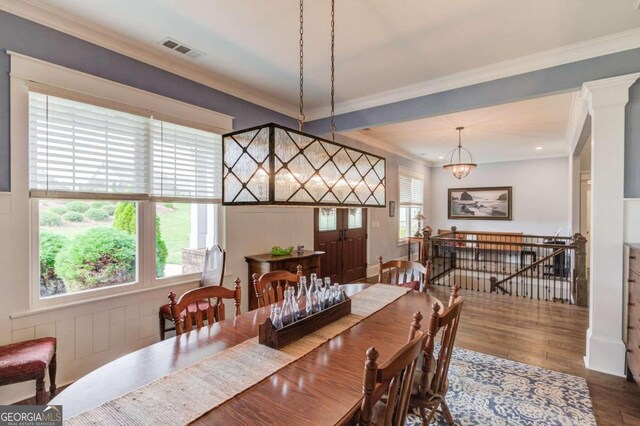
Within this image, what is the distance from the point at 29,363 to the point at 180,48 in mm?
2599

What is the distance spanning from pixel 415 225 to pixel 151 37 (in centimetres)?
735

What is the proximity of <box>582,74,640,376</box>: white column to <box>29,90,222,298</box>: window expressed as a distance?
3.72m

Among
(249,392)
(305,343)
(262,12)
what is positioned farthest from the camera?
(262,12)

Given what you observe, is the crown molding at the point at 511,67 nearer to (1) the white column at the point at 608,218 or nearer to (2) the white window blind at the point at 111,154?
(1) the white column at the point at 608,218

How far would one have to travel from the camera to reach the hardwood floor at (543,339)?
88.5 inches

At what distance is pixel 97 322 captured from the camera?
252 cm

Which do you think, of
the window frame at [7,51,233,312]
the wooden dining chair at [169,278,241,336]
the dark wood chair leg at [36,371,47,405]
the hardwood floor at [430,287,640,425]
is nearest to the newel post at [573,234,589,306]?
the hardwood floor at [430,287,640,425]

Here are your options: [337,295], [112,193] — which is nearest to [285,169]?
[337,295]

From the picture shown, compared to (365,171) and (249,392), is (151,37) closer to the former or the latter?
(365,171)

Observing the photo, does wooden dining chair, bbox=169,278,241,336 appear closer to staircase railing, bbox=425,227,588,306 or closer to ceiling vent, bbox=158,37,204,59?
ceiling vent, bbox=158,37,204,59

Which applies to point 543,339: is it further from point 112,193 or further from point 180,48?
point 180,48

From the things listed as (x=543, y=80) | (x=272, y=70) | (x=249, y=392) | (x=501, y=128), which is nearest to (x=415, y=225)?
(x=501, y=128)

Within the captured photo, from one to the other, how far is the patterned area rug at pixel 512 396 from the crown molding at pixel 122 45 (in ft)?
11.6
